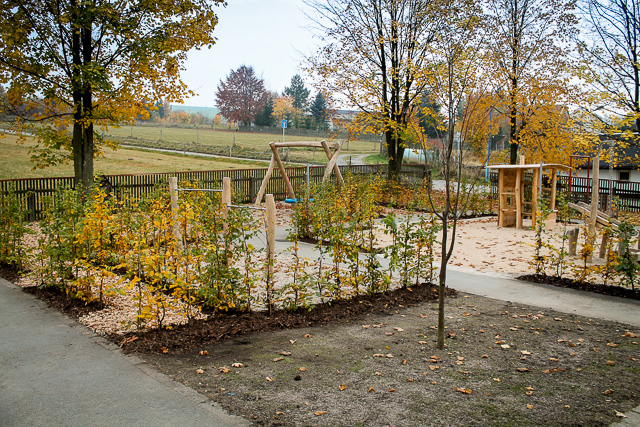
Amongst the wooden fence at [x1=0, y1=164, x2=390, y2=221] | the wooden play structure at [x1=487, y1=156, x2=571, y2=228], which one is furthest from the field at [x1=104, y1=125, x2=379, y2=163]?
the wooden play structure at [x1=487, y1=156, x2=571, y2=228]

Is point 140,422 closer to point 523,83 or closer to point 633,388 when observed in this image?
point 633,388

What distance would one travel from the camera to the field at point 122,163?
83.5 feet

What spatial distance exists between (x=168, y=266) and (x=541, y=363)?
158 inches

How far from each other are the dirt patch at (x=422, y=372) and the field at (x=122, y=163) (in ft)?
66.6

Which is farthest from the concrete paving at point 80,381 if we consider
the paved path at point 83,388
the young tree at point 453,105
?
the young tree at point 453,105

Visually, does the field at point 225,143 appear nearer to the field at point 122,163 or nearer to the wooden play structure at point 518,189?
the field at point 122,163

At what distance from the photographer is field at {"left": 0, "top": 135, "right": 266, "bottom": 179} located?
A: 2544 cm

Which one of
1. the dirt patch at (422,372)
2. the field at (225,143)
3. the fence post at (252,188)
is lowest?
the dirt patch at (422,372)

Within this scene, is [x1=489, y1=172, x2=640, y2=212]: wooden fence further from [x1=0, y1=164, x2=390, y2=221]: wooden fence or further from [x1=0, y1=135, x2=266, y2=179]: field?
[x1=0, y1=135, x2=266, y2=179]: field

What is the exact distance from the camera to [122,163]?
31.3 metres

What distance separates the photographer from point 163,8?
44.1 ft

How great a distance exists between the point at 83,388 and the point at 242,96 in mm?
62659

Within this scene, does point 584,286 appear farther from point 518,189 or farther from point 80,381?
point 518,189

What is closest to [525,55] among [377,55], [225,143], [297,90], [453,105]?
[377,55]
